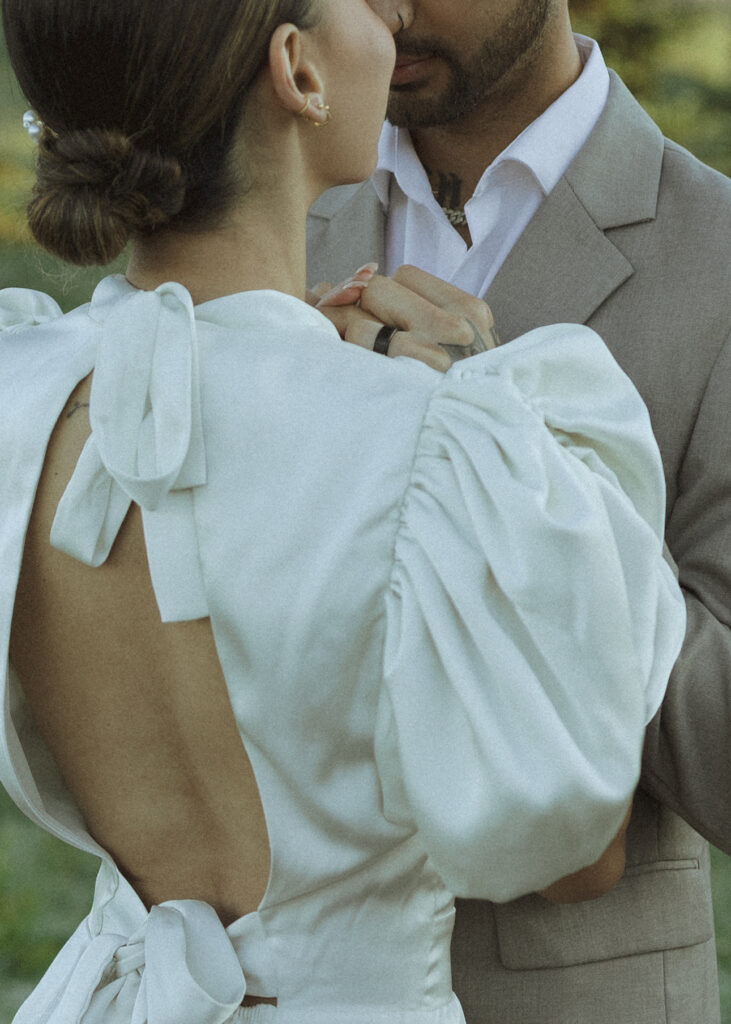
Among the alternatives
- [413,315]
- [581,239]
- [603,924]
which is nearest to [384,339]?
[413,315]

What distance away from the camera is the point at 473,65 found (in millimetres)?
2166

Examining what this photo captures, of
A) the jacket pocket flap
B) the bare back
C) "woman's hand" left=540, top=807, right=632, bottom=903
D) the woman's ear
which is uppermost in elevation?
the woman's ear

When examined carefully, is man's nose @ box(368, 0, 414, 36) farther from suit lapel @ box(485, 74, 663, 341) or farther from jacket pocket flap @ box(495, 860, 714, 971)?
jacket pocket flap @ box(495, 860, 714, 971)

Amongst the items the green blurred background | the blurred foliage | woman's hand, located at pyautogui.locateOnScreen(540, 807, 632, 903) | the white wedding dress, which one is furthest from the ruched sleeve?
the blurred foliage

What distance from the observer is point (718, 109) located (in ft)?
24.2

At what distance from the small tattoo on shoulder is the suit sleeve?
84 centimetres


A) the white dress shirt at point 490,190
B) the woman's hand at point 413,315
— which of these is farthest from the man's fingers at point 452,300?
the white dress shirt at point 490,190

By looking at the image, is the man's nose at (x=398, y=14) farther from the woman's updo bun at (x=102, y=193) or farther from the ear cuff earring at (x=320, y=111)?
the woman's updo bun at (x=102, y=193)

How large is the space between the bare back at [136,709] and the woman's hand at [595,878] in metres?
0.42

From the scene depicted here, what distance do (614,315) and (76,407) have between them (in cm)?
86

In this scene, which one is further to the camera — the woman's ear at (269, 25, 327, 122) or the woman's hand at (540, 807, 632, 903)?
the woman's hand at (540, 807, 632, 903)

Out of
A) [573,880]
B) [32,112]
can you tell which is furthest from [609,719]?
[32,112]

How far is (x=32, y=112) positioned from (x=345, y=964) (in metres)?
0.97

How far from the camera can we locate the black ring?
168 centimetres
